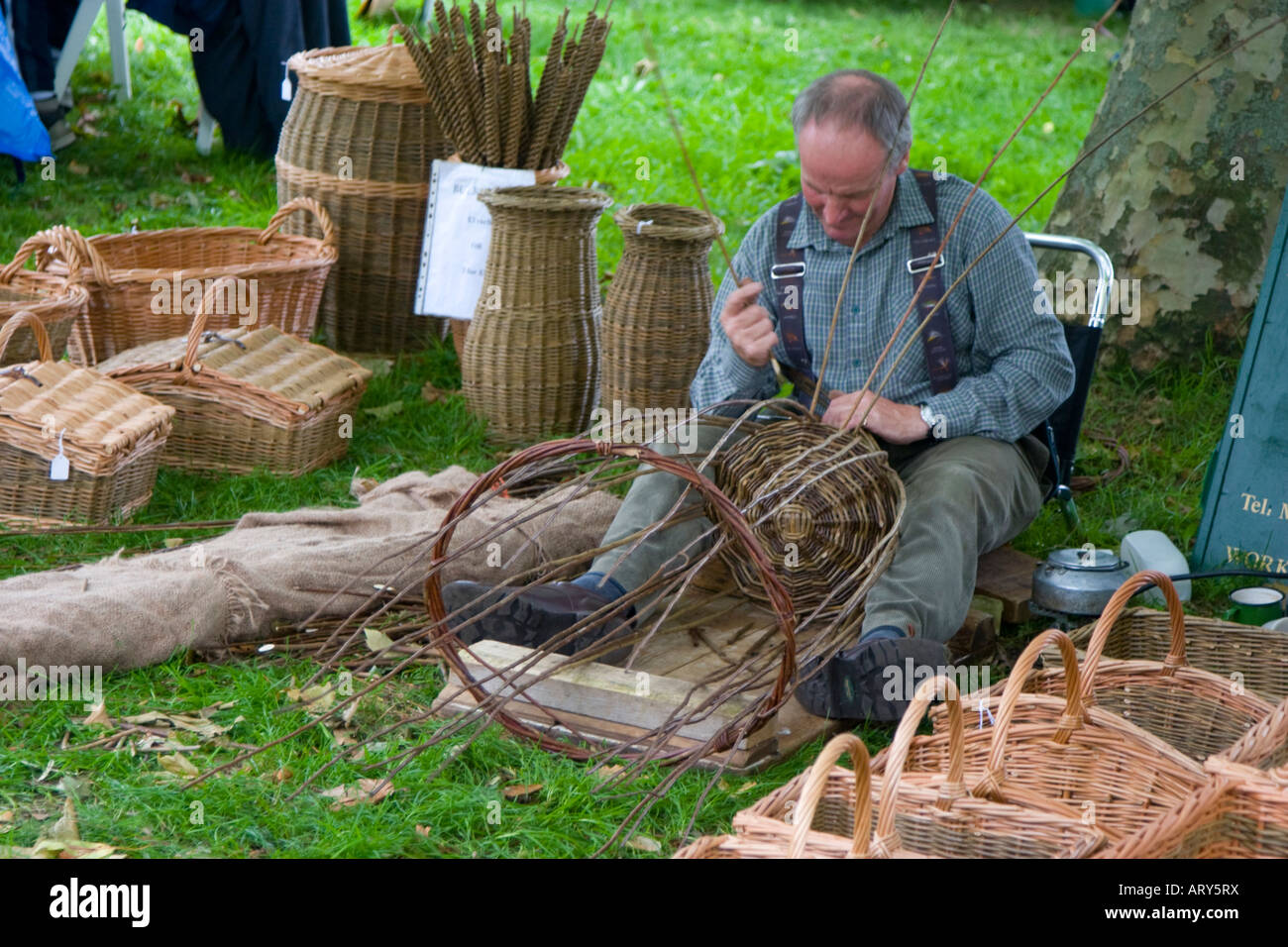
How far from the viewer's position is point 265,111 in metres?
7.02

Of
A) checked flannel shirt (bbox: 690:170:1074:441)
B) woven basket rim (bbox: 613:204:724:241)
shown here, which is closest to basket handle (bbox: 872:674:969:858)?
checked flannel shirt (bbox: 690:170:1074:441)

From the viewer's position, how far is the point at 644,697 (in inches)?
110

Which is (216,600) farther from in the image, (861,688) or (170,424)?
(861,688)

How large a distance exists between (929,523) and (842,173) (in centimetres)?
79

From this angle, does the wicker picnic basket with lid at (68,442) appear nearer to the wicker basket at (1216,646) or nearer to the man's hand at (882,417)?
the man's hand at (882,417)

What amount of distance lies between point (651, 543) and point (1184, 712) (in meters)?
1.17

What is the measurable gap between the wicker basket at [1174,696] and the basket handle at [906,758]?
42 centimetres

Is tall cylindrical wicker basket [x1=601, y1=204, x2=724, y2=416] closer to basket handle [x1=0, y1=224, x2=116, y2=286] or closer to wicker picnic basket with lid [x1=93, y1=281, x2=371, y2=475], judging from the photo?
wicker picnic basket with lid [x1=93, y1=281, x2=371, y2=475]

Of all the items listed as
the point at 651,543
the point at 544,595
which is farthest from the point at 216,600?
the point at 651,543

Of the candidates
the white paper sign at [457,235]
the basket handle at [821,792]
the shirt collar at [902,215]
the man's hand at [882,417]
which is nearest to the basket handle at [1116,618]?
the basket handle at [821,792]

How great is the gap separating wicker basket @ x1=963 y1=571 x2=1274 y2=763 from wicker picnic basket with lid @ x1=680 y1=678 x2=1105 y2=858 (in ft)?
1.25

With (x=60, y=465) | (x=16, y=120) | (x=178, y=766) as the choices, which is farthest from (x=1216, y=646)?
(x=16, y=120)

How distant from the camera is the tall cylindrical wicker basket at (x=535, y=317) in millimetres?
4488

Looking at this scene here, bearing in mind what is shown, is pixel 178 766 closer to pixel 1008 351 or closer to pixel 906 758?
pixel 906 758
